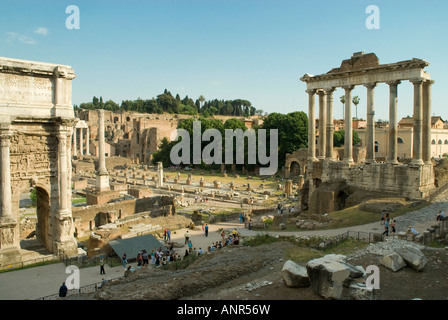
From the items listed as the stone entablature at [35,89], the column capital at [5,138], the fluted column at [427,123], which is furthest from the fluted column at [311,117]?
the column capital at [5,138]

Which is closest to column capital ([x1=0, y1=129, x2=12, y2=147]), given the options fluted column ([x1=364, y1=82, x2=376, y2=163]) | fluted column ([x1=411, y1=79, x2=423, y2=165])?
fluted column ([x1=364, y1=82, x2=376, y2=163])

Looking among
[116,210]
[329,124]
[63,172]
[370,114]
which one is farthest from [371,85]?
[116,210]

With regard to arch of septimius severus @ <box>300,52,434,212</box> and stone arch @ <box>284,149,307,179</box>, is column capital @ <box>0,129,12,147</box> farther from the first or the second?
stone arch @ <box>284,149,307,179</box>

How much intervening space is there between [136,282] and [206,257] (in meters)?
3.46

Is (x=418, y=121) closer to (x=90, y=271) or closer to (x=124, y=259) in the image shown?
(x=124, y=259)

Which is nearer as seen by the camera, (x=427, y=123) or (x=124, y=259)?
(x=124, y=259)

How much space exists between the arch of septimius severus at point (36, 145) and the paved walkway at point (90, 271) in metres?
1.47

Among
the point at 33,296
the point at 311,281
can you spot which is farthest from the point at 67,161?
the point at 311,281

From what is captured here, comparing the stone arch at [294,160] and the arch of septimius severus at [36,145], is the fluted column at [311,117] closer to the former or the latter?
the arch of septimius severus at [36,145]

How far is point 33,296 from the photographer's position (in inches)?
452

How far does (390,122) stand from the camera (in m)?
21.4

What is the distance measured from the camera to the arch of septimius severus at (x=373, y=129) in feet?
66.2

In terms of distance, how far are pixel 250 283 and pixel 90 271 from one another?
7.90 meters

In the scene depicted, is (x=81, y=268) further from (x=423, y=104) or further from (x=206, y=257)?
(x=423, y=104)
